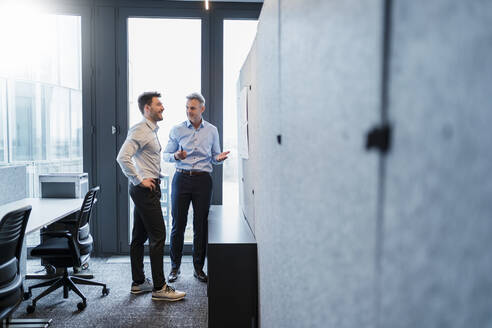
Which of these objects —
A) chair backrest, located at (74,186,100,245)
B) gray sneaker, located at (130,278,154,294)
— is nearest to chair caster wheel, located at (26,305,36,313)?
chair backrest, located at (74,186,100,245)

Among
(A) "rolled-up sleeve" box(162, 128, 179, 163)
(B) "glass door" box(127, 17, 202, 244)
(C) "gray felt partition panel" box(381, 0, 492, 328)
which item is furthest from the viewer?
(B) "glass door" box(127, 17, 202, 244)

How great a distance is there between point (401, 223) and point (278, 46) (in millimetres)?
927

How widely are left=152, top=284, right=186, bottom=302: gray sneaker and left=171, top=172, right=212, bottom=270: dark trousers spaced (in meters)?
0.42

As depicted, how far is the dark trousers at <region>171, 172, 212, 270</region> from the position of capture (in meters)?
3.21

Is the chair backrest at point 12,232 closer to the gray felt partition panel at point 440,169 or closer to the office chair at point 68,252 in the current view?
the office chair at point 68,252

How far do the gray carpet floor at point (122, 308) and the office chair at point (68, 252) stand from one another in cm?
8

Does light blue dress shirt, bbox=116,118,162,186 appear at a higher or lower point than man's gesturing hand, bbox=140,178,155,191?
higher

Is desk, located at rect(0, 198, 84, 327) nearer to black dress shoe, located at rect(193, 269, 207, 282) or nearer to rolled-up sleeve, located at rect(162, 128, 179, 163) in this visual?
rolled-up sleeve, located at rect(162, 128, 179, 163)

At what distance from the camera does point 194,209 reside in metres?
3.23

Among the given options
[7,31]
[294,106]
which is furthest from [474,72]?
[7,31]

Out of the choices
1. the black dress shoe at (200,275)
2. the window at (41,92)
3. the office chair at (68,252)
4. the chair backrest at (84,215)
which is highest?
the window at (41,92)

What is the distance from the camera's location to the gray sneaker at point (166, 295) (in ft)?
9.09

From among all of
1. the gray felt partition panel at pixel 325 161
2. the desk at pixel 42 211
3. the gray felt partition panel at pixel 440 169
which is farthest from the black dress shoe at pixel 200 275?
the gray felt partition panel at pixel 440 169

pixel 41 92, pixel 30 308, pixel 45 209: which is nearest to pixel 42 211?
pixel 45 209
